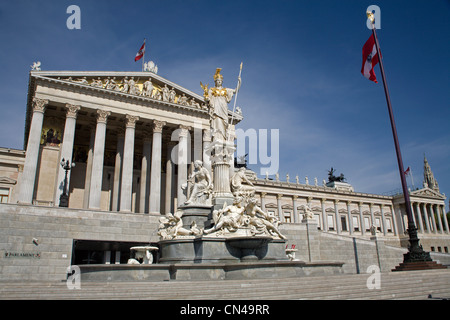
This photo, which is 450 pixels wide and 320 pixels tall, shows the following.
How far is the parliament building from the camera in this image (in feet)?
77.3

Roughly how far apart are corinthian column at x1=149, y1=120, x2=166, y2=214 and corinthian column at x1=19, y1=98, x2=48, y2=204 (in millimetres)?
10239

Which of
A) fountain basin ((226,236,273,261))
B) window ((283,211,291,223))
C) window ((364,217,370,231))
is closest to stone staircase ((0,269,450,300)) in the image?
fountain basin ((226,236,273,261))

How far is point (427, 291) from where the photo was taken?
32.9 feet

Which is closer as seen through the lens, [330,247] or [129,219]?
[129,219]

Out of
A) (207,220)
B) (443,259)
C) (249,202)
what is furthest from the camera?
(443,259)

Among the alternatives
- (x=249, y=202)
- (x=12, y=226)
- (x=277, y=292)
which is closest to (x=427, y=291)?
(x=277, y=292)

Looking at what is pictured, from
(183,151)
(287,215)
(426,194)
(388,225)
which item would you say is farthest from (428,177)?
(183,151)

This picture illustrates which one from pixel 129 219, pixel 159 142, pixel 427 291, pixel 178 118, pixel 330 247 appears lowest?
pixel 427 291

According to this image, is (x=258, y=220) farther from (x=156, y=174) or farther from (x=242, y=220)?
(x=156, y=174)

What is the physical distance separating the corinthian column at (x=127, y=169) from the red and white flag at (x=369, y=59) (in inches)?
870

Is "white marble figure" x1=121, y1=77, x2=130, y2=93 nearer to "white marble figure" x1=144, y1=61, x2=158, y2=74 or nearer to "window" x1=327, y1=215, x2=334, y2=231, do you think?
"white marble figure" x1=144, y1=61, x2=158, y2=74

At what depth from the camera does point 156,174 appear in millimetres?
34344
